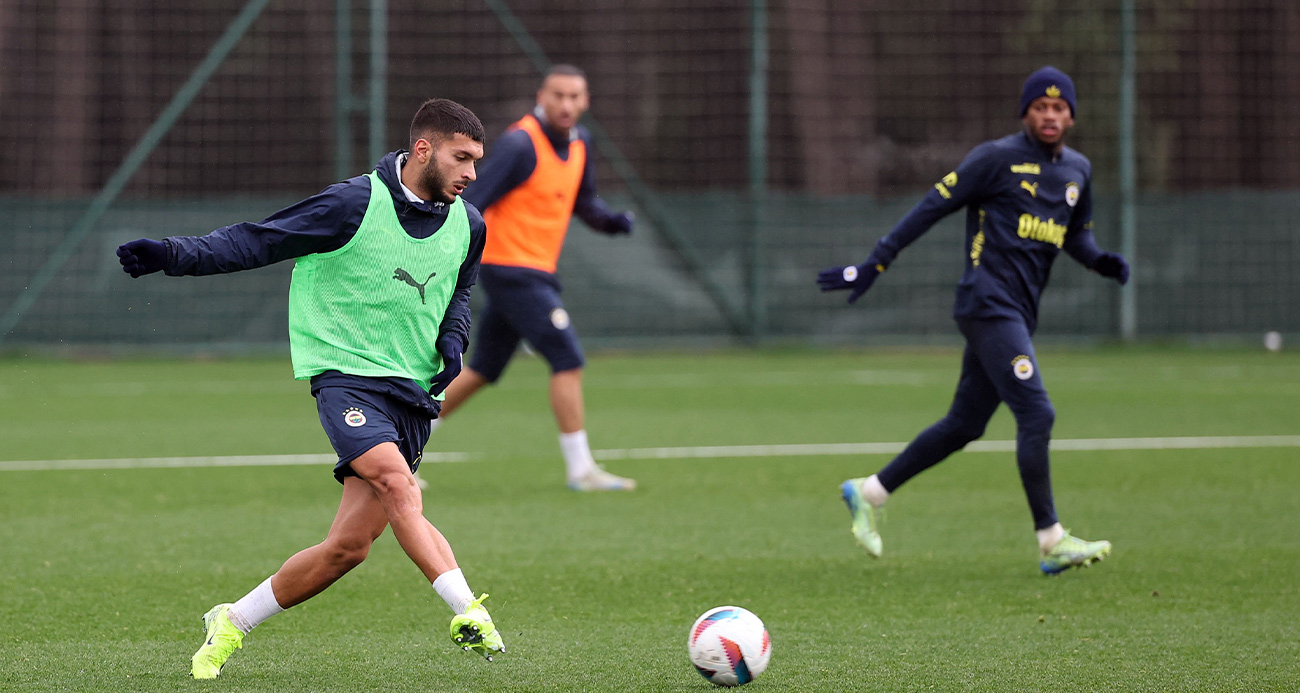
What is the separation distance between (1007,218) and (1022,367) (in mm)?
693

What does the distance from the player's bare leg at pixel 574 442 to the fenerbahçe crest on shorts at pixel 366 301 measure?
408cm

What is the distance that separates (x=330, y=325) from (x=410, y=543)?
2.43 feet

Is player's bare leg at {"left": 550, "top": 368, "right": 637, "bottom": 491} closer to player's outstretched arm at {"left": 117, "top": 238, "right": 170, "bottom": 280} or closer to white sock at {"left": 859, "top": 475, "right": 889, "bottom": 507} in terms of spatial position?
white sock at {"left": 859, "top": 475, "right": 889, "bottom": 507}

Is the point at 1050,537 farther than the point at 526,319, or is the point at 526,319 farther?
the point at 526,319

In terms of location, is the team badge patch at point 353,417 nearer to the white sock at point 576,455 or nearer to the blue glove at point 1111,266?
the blue glove at point 1111,266

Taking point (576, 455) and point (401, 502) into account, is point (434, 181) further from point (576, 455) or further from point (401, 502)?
point (576, 455)

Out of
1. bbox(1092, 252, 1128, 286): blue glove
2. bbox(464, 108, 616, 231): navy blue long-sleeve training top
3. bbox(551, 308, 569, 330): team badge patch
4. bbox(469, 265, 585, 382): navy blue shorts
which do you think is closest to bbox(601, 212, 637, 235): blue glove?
bbox(464, 108, 616, 231): navy blue long-sleeve training top

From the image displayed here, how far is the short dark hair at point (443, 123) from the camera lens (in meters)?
4.83

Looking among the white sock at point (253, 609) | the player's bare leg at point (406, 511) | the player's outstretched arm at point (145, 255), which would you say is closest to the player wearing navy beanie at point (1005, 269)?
the player's bare leg at point (406, 511)

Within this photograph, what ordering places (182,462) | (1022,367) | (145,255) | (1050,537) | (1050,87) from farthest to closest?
(182,462) → (1050,87) → (1022,367) → (1050,537) → (145,255)

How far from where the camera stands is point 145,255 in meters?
4.43

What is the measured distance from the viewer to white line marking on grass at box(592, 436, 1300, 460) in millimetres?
10383

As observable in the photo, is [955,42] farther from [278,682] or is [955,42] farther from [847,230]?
[278,682]

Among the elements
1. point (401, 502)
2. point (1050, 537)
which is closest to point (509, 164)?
point (1050, 537)
